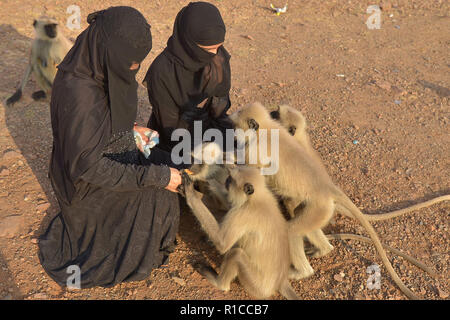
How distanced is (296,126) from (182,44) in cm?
125

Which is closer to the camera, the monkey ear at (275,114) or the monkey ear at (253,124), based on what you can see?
the monkey ear at (253,124)

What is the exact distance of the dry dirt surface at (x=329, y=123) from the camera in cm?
327

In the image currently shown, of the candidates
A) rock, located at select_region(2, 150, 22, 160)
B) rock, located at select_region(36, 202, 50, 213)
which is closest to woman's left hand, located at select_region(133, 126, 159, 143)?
rock, located at select_region(36, 202, 50, 213)

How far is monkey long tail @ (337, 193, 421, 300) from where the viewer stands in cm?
305

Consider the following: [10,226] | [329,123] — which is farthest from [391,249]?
[10,226]

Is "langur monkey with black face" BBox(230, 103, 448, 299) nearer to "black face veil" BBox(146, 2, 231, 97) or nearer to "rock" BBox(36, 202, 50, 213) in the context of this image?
"black face veil" BBox(146, 2, 231, 97)

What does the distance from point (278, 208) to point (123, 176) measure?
1179 millimetres

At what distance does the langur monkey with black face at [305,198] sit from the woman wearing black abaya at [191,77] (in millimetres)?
643

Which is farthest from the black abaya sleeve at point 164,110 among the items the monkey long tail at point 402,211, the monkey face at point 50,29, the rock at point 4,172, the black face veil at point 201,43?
the monkey face at point 50,29

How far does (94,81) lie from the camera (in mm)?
2576

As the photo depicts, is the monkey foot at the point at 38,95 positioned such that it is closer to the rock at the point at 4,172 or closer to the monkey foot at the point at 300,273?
the rock at the point at 4,172

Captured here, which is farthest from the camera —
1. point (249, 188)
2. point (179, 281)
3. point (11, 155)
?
point (11, 155)

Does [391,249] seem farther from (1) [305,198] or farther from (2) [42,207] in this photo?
(2) [42,207]

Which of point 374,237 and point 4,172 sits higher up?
point 374,237
